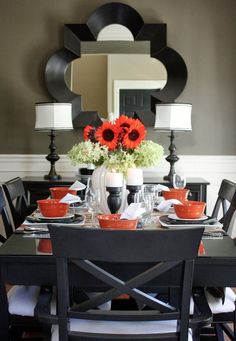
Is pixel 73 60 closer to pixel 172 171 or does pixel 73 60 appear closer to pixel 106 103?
pixel 106 103

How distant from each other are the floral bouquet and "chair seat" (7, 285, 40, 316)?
716 millimetres

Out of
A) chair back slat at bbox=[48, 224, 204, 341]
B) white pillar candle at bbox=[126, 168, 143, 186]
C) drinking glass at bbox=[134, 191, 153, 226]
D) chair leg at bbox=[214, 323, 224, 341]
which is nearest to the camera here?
chair back slat at bbox=[48, 224, 204, 341]

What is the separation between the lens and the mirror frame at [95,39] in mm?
3738

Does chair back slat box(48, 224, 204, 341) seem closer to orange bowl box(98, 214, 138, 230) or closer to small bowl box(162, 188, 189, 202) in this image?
orange bowl box(98, 214, 138, 230)

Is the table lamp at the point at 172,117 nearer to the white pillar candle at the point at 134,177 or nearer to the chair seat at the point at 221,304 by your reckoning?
the white pillar candle at the point at 134,177

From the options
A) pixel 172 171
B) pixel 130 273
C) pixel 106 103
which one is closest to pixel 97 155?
pixel 130 273

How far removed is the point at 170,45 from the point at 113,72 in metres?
0.58

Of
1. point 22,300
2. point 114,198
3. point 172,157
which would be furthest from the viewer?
point 172,157

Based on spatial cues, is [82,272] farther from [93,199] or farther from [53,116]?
[53,116]

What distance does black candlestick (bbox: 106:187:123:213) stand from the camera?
2.05m

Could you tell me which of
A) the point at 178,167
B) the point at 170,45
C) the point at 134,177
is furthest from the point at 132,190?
the point at 170,45

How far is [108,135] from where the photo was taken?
85.5 inches

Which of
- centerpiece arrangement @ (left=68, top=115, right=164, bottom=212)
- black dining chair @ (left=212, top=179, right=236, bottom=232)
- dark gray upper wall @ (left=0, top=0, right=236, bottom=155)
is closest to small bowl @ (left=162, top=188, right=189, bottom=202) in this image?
black dining chair @ (left=212, top=179, right=236, bottom=232)

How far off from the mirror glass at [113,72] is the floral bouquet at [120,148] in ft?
5.35
